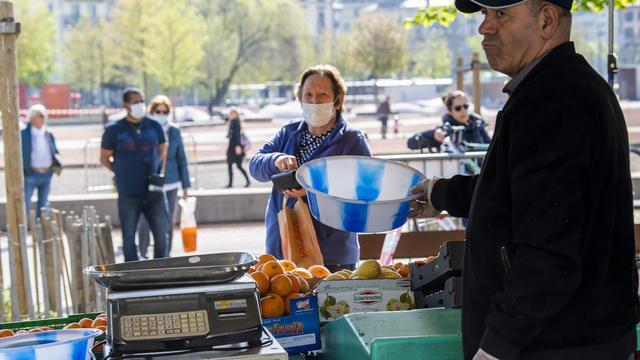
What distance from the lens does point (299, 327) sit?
10.9ft

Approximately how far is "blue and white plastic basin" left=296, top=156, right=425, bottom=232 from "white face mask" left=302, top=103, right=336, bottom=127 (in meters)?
1.08

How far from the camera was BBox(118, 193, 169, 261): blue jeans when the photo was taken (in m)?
9.03

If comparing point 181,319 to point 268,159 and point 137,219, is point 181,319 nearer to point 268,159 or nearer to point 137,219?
point 268,159

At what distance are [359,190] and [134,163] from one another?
17.6 ft

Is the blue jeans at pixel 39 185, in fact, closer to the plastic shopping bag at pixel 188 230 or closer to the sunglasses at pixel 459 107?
the plastic shopping bag at pixel 188 230

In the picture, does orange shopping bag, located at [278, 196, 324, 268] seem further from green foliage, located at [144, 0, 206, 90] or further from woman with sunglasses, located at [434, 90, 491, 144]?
green foliage, located at [144, 0, 206, 90]

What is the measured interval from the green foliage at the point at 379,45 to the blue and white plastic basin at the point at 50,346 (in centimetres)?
5272

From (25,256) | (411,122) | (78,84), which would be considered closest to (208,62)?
(78,84)

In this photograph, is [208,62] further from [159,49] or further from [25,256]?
[25,256]

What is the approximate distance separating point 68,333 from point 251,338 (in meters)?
0.58

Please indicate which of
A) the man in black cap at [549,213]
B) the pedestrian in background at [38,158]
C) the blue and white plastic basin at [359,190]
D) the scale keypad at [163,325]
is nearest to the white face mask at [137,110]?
the pedestrian in background at [38,158]

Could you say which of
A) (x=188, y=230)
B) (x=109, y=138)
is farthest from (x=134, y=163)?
(x=188, y=230)

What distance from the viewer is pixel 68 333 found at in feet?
9.23

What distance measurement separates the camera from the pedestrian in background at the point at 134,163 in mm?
8914
